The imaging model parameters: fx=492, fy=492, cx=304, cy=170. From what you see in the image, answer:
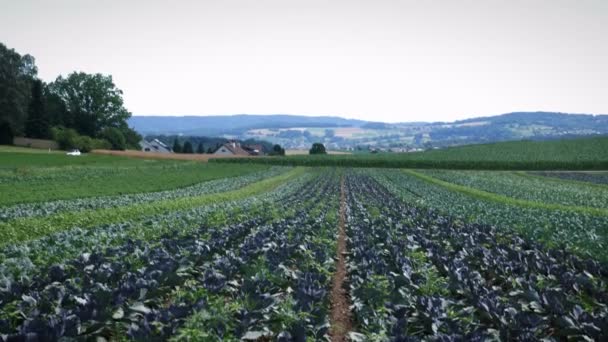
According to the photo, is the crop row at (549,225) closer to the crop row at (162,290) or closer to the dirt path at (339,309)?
the dirt path at (339,309)

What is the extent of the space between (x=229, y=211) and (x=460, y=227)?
9.51 m

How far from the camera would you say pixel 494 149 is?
100 meters

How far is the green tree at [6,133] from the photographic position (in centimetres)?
7462

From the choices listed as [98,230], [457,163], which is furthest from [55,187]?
[457,163]

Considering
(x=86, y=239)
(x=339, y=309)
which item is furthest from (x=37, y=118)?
(x=339, y=309)

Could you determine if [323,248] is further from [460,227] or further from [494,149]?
[494,149]

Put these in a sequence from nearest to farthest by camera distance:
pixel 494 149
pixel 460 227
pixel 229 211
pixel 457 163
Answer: pixel 460 227, pixel 229 211, pixel 457 163, pixel 494 149

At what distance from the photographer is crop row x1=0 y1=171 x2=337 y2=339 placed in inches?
247

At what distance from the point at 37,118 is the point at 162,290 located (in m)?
89.0

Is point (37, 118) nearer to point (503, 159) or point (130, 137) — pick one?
point (130, 137)

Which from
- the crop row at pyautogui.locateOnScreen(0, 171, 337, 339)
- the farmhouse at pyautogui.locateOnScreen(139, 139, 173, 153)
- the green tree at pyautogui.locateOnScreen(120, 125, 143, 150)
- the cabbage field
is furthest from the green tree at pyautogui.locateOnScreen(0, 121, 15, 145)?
the crop row at pyautogui.locateOnScreen(0, 171, 337, 339)

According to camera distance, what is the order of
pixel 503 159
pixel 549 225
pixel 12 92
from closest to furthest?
pixel 549 225, pixel 12 92, pixel 503 159

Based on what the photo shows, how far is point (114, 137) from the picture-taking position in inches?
3701

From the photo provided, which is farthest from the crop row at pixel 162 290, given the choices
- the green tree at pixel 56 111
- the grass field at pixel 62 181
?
the green tree at pixel 56 111
